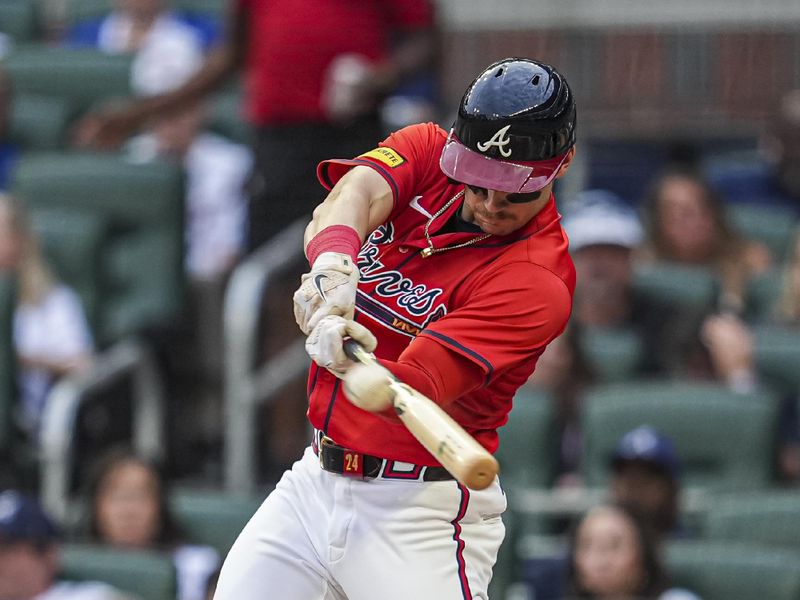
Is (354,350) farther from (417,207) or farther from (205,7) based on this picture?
(205,7)

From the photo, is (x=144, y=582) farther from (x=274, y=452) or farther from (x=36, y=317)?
(x=36, y=317)

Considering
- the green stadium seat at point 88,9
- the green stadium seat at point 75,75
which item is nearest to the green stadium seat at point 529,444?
the green stadium seat at point 75,75

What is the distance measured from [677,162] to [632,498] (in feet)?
8.57

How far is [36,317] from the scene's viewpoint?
6738mm

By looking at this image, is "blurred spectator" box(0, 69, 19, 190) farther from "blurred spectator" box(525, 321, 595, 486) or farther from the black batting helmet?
the black batting helmet

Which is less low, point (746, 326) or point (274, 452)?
point (746, 326)

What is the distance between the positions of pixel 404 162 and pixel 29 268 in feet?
12.3

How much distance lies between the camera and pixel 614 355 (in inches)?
256

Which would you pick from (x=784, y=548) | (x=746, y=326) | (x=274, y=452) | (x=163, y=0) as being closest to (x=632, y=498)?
(x=784, y=548)

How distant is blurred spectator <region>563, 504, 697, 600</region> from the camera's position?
534 centimetres

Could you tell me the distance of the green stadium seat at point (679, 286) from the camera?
6.56 metres

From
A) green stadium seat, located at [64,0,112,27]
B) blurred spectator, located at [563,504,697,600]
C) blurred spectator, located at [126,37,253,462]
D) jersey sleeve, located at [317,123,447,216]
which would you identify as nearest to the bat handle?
jersey sleeve, located at [317,123,447,216]

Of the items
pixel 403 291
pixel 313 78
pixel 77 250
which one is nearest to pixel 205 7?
pixel 77 250

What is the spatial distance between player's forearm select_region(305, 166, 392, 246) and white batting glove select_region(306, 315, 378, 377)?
26 centimetres
